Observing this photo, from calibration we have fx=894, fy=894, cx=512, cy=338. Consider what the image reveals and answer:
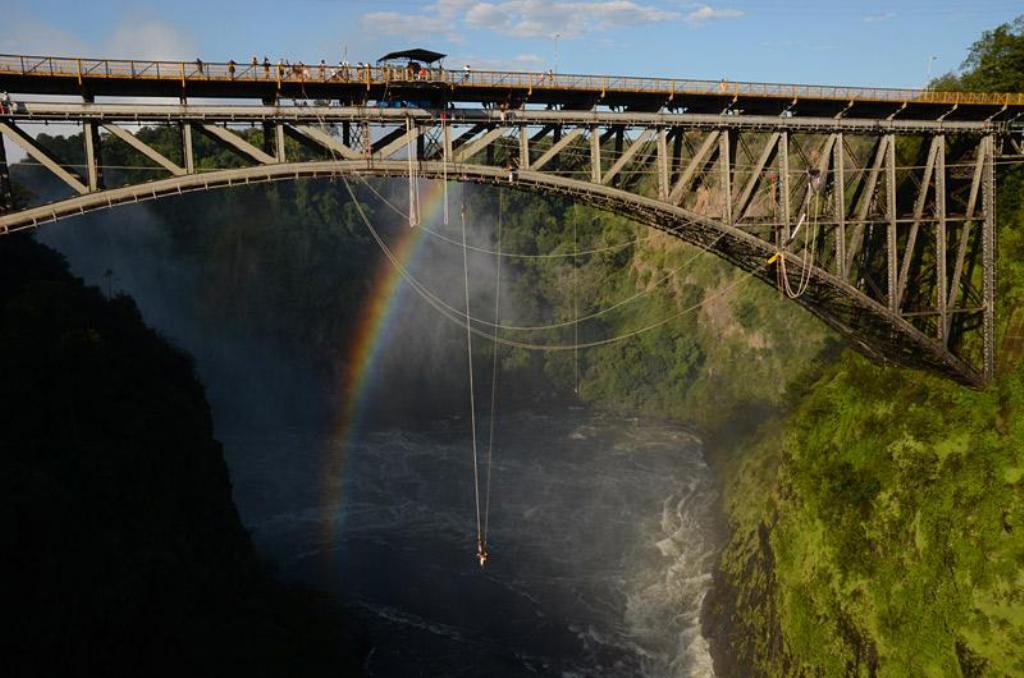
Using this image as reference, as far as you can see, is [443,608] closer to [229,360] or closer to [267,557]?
[267,557]

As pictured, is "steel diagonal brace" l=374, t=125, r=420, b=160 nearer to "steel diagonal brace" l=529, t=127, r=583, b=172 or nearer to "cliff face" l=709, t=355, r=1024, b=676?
"steel diagonal brace" l=529, t=127, r=583, b=172

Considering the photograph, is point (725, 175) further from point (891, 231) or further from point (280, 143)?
point (280, 143)

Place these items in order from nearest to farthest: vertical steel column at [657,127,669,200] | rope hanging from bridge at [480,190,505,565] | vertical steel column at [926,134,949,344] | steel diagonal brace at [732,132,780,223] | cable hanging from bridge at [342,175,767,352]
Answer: vertical steel column at [657,127,669,200] → steel diagonal brace at [732,132,780,223] → vertical steel column at [926,134,949,344] → rope hanging from bridge at [480,190,505,565] → cable hanging from bridge at [342,175,767,352]

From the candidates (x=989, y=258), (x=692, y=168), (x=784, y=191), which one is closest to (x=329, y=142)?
(x=692, y=168)

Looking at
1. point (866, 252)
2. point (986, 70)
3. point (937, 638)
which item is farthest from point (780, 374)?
point (937, 638)

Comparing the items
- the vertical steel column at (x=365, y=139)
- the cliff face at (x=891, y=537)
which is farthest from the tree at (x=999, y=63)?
the vertical steel column at (x=365, y=139)

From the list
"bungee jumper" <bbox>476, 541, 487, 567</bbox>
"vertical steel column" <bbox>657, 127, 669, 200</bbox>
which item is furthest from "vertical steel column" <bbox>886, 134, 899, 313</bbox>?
"bungee jumper" <bbox>476, 541, 487, 567</bbox>

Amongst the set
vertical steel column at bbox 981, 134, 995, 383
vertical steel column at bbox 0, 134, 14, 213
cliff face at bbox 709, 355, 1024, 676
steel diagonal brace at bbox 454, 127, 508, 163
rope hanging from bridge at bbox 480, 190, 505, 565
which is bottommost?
rope hanging from bridge at bbox 480, 190, 505, 565

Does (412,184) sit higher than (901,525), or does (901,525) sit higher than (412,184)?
(412,184)
